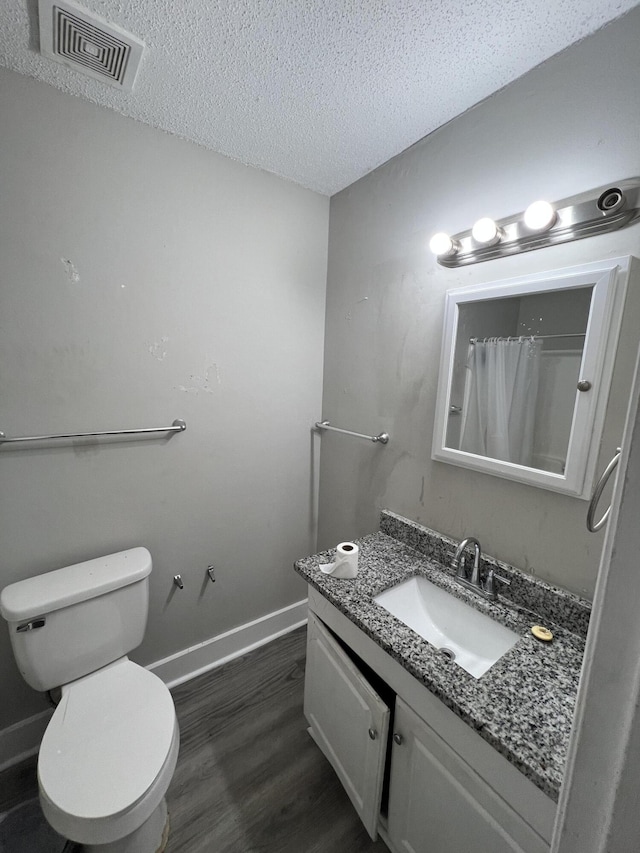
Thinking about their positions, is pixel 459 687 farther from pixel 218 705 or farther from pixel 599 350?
pixel 218 705

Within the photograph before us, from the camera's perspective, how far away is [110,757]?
3.21ft

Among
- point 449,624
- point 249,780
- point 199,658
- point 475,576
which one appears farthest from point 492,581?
point 199,658

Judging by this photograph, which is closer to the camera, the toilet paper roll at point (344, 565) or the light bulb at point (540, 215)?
the light bulb at point (540, 215)

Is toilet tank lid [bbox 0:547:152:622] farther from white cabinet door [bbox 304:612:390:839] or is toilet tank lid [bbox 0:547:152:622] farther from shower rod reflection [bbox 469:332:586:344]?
shower rod reflection [bbox 469:332:586:344]

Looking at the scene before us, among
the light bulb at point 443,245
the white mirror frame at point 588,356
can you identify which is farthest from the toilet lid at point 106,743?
the light bulb at point 443,245

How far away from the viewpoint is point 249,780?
1.31 m

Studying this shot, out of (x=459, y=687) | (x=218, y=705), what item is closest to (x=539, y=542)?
(x=459, y=687)

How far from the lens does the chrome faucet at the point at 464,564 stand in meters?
1.17

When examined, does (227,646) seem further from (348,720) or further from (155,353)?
(155,353)

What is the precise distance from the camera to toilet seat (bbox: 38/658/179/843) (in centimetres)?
87

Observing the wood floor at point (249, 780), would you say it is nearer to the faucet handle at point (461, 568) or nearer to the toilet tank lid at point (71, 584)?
the toilet tank lid at point (71, 584)

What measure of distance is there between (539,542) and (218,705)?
5.07 ft

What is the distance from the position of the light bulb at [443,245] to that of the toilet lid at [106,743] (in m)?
1.78

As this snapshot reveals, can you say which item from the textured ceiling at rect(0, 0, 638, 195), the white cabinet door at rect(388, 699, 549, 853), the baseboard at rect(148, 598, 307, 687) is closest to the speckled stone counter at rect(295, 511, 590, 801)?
the white cabinet door at rect(388, 699, 549, 853)
